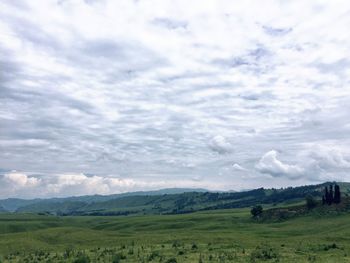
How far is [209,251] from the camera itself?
4338 cm

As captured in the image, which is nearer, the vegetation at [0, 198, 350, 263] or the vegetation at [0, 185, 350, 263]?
the vegetation at [0, 198, 350, 263]

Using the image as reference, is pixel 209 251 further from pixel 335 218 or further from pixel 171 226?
pixel 171 226

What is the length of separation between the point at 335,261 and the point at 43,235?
7541 centimetres

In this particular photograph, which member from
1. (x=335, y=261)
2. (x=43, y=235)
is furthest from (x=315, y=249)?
(x=43, y=235)

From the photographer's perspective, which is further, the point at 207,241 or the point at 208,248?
the point at 207,241

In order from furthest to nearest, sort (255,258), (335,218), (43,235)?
1. (335,218)
2. (43,235)
3. (255,258)

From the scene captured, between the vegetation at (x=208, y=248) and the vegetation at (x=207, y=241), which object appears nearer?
the vegetation at (x=208, y=248)

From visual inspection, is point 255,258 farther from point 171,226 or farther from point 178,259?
point 171,226

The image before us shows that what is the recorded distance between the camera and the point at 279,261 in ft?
112

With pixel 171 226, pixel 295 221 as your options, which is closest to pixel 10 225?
pixel 171 226

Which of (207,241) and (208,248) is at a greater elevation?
(208,248)

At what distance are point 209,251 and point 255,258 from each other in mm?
7888

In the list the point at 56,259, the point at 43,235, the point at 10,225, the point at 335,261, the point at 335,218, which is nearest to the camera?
the point at 335,261

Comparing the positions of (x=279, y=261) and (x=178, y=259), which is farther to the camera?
(x=178, y=259)
